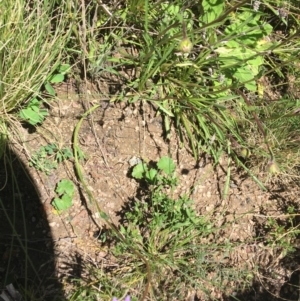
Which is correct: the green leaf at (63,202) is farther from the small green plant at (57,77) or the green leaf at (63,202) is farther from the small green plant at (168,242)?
the small green plant at (57,77)

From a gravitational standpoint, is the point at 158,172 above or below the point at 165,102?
below

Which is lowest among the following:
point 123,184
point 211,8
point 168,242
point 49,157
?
point 168,242

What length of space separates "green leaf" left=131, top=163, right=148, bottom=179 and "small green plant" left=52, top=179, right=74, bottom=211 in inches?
7.9

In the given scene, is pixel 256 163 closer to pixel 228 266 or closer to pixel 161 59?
pixel 228 266

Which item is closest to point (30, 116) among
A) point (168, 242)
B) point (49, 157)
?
point (49, 157)

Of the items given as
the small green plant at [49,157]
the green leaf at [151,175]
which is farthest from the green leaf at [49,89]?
the green leaf at [151,175]

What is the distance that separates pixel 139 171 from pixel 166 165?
3.5 inches

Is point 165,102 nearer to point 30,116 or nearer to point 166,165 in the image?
point 166,165

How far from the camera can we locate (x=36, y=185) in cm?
162

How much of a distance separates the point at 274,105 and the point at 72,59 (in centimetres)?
68

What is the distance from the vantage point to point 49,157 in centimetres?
164

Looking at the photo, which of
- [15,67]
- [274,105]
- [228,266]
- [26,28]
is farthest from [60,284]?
[274,105]

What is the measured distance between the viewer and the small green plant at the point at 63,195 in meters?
1.60

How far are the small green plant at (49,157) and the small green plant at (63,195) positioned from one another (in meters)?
0.06
